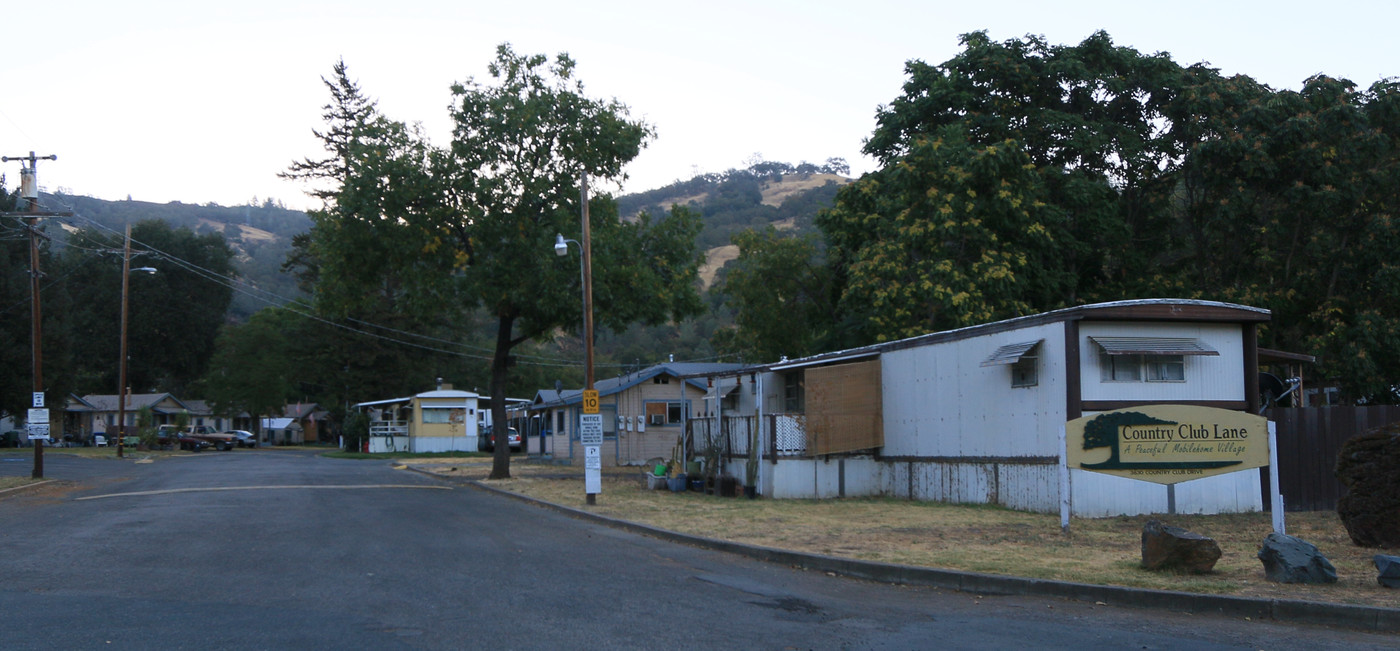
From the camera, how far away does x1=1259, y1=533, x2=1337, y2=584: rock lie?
9836 millimetres

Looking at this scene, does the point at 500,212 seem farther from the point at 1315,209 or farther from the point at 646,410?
the point at 1315,209

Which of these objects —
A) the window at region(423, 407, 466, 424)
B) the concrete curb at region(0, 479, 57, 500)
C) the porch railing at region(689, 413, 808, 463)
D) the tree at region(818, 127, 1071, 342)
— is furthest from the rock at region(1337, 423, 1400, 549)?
the window at region(423, 407, 466, 424)

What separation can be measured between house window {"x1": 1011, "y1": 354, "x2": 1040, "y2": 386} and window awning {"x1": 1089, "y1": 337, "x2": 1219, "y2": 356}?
124 cm

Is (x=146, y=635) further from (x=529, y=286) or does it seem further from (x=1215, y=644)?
(x=529, y=286)

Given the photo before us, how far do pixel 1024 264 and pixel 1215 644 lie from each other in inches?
879

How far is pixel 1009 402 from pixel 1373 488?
702 centimetres

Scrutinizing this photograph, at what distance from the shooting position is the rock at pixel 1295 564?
9836 mm

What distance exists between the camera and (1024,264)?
29109mm

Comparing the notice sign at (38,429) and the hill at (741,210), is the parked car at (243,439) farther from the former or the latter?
the hill at (741,210)

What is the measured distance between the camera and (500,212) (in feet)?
90.0

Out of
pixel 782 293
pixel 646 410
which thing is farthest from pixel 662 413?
pixel 782 293

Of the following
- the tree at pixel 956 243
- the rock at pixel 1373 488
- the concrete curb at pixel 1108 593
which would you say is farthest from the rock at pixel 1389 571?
the tree at pixel 956 243

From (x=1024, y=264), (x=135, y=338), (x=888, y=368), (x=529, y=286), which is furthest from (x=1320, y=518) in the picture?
(x=135, y=338)

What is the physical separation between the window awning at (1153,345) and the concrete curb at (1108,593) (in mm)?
7864
